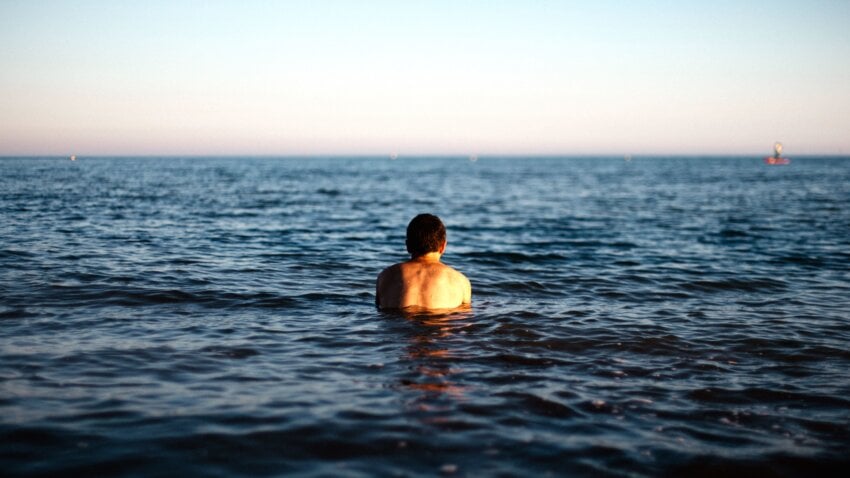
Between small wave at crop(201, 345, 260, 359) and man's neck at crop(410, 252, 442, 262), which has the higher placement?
man's neck at crop(410, 252, 442, 262)

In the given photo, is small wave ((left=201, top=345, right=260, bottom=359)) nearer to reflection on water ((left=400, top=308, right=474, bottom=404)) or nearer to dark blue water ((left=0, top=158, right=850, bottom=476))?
dark blue water ((left=0, top=158, right=850, bottom=476))

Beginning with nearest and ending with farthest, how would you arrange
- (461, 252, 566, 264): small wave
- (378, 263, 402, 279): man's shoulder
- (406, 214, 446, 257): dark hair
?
(406, 214, 446, 257): dark hair → (378, 263, 402, 279): man's shoulder → (461, 252, 566, 264): small wave

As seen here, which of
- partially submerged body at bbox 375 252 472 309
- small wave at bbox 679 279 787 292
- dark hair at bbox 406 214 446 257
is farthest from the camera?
small wave at bbox 679 279 787 292

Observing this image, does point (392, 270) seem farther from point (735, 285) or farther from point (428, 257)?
point (735, 285)

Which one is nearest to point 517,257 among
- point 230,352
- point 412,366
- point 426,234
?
point 426,234

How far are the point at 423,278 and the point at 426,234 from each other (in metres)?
0.65

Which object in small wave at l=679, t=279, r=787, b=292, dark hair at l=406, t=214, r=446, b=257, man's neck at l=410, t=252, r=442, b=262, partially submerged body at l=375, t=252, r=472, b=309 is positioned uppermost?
dark hair at l=406, t=214, r=446, b=257

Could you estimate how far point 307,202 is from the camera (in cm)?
3350

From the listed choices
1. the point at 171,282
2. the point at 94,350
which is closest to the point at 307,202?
the point at 171,282

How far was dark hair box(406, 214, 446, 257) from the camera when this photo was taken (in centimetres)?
742

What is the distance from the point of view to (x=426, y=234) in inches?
293

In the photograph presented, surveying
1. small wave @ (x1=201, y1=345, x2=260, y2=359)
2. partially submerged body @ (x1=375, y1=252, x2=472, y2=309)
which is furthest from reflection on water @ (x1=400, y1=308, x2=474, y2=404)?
small wave @ (x1=201, y1=345, x2=260, y2=359)

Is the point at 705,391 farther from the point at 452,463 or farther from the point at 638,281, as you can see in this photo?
the point at 638,281

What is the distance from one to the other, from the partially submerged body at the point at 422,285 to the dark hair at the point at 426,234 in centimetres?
15
